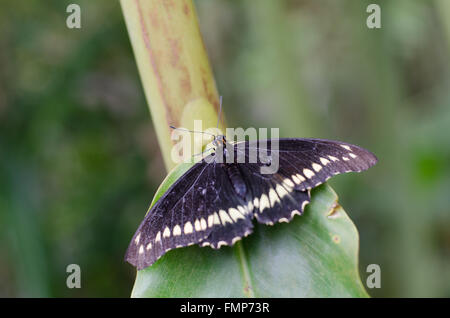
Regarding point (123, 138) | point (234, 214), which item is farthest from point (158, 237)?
point (123, 138)

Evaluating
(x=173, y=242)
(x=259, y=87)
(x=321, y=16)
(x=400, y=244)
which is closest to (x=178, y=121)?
(x=173, y=242)

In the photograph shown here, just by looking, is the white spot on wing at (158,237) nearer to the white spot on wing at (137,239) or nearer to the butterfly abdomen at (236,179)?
the white spot on wing at (137,239)

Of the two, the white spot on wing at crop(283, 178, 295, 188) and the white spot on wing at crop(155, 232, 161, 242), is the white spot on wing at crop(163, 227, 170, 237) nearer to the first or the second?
the white spot on wing at crop(155, 232, 161, 242)

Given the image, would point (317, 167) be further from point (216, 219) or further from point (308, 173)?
point (216, 219)

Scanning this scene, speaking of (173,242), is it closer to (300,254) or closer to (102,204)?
(300,254)

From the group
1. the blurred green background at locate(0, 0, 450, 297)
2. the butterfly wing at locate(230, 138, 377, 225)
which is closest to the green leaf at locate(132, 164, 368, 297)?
the butterfly wing at locate(230, 138, 377, 225)
